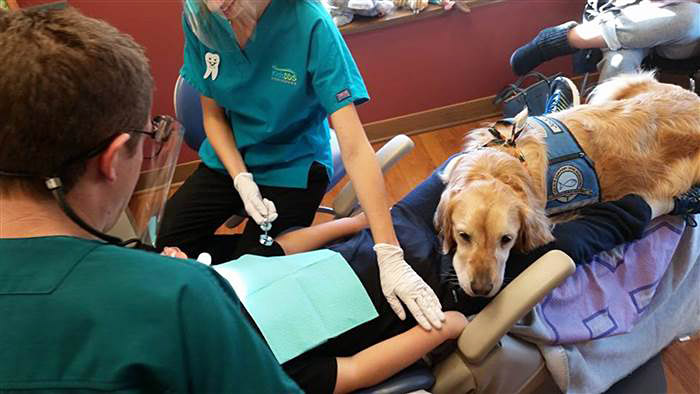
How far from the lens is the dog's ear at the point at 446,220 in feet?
4.01

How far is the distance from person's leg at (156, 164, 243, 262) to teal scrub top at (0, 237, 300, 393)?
93 cm

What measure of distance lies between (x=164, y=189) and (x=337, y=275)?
0.51 meters

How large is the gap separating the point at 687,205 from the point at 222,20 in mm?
1339

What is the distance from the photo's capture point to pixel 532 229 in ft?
3.87

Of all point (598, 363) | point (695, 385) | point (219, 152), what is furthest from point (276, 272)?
point (695, 385)

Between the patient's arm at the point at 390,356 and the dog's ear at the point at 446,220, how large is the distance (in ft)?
0.74

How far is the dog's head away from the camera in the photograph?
112cm

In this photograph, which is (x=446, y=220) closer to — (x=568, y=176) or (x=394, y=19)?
(x=568, y=176)

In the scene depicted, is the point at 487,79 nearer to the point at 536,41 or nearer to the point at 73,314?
the point at 536,41

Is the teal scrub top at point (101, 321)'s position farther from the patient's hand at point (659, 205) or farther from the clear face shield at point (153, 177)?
the patient's hand at point (659, 205)

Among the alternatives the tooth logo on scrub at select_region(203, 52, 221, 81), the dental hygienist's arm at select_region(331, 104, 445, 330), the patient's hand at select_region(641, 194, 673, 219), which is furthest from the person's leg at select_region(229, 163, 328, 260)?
the patient's hand at select_region(641, 194, 673, 219)

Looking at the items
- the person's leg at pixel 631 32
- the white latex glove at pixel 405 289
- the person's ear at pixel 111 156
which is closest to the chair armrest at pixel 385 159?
the white latex glove at pixel 405 289

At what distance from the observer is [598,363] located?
4.05ft

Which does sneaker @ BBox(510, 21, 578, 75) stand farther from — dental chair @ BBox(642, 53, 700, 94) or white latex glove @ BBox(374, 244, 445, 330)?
white latex glove @ BBox(374, 244, 445, 330)
